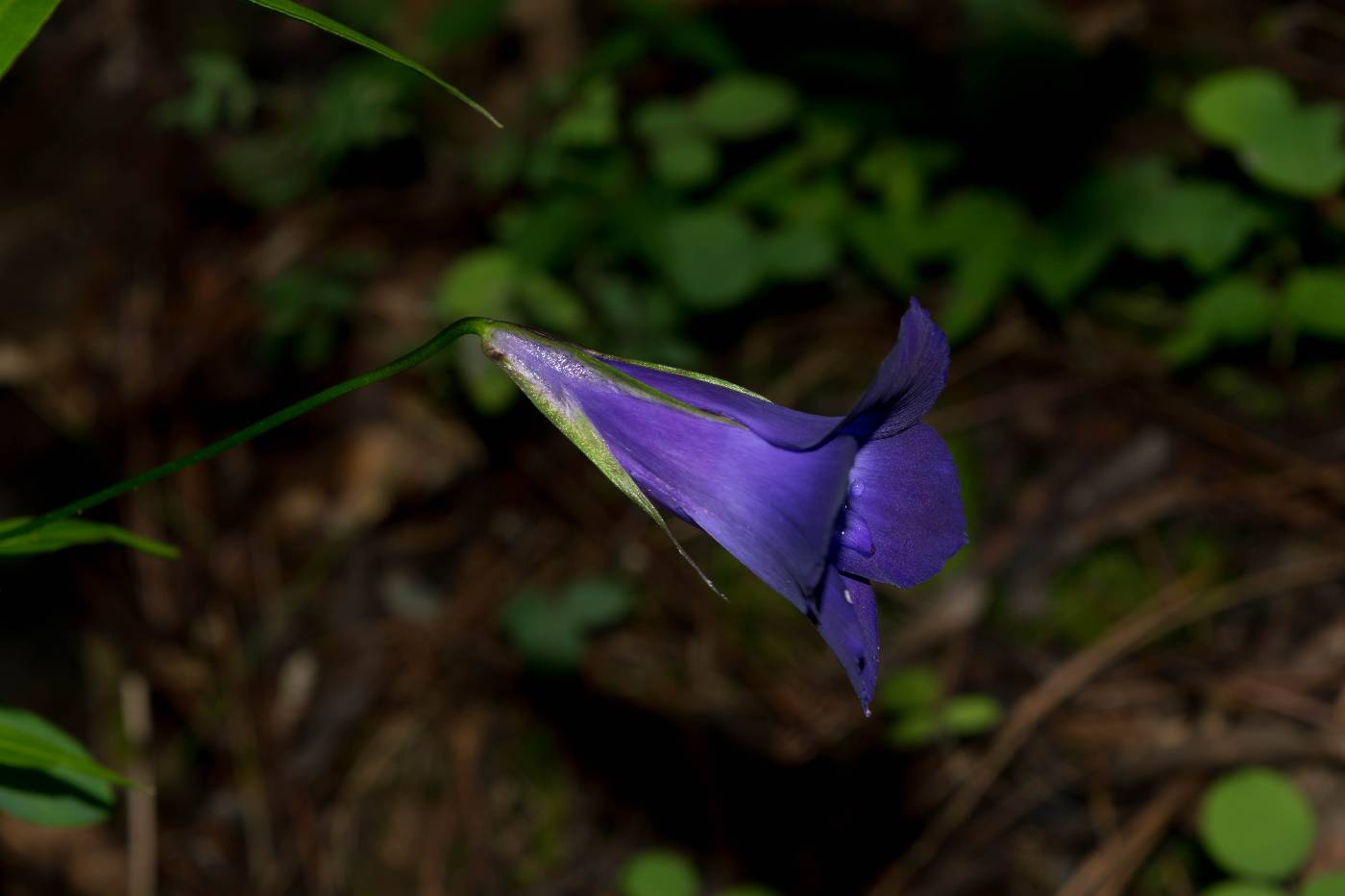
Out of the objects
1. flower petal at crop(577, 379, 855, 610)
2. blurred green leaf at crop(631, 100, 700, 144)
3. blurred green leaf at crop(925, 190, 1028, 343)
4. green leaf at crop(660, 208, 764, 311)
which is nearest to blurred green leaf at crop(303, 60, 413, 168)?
blurred green leaf at crop(631, 100, 700, 144)

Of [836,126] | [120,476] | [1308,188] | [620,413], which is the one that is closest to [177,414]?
[120,476]

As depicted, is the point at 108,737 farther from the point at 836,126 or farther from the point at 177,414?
the point at 836,126

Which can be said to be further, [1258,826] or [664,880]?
[664,880]

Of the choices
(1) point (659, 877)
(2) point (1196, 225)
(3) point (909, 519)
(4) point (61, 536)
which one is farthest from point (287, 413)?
(2) point (1196, 225)

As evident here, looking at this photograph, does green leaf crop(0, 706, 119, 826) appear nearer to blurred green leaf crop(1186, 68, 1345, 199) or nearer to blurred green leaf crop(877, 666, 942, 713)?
blurred green leaf crop(877, 666, 942, 713)

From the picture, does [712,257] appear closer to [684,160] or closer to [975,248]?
[684,160]

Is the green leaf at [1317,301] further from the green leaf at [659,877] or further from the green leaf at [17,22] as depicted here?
the green leaf at [17,22]
